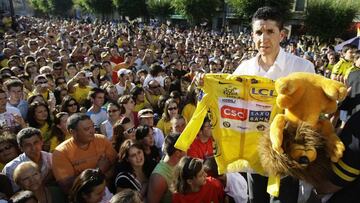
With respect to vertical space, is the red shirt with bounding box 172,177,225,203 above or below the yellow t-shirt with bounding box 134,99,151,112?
above

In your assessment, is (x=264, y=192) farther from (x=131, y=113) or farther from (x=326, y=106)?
(x=131, y=113)

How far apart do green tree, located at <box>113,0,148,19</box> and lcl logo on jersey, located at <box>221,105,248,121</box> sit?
146 ft

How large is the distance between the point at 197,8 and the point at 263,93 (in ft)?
107

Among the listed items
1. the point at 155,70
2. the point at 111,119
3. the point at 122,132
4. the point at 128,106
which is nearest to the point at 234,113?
the point at 122,132

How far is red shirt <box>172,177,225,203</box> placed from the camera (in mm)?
3646

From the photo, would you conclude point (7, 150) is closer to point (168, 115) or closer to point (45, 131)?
point (45, 131)

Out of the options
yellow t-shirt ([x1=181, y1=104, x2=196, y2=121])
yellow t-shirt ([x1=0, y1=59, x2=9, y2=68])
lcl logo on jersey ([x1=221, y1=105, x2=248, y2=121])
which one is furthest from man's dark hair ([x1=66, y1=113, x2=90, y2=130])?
yellow t-shirt ([x1=0, y1=59, x2=9, y2=68])

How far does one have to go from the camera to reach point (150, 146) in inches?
190

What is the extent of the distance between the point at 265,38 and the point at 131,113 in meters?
3.89

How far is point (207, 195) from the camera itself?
372 cm

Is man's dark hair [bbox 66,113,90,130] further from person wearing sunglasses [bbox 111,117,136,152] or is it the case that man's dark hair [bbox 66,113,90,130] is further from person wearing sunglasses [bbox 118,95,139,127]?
person wearing sunglasses [bbox 118,95,139,127]

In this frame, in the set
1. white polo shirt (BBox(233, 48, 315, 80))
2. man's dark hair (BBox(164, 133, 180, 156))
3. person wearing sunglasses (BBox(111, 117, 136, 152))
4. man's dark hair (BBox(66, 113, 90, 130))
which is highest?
white polo shirt (BBox(233, 48, 315, 80))

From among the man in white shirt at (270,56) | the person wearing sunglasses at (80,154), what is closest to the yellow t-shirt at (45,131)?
the person wearing sunglasses at (80,154)

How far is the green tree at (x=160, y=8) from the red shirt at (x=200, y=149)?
3808 centimetres
